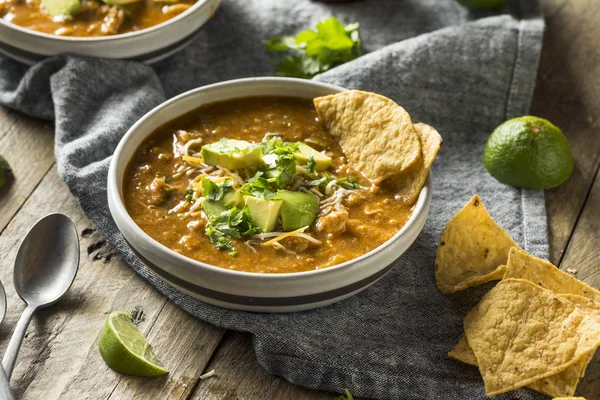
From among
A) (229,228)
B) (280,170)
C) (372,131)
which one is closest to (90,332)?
(229,228)

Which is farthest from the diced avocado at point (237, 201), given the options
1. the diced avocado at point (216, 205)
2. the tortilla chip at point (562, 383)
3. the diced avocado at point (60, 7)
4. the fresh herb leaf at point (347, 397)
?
the diced avocado at point (60, 7)

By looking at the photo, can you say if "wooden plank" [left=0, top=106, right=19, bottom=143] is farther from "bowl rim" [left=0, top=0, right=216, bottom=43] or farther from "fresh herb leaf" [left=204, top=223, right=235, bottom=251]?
"fresh herb leaf" [left=204, top=223, right=235, bottom=251]

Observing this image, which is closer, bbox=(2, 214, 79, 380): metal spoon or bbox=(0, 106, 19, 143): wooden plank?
bbox=(2, 214, 79, 380): metal spoon

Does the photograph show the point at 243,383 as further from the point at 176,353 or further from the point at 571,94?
the point at 571,94

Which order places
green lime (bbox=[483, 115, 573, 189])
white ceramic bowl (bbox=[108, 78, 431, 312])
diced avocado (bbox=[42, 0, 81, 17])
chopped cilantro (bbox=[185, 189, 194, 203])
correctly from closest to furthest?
white ceramic bowl (bbox=[108, 78, 431, 312]), chopped cilantro (bbox=[185, 189, 194, 203]), green lime (bbox=[483, 115, 573, 189]), diced avocado (bbox=[42, 0, 81, 17])

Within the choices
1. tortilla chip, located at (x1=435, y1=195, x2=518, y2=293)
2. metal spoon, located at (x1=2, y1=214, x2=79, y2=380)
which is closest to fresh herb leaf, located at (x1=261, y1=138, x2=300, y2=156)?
tortilla chip, located at (x1=435, y1=195, x2=518, y2=293)

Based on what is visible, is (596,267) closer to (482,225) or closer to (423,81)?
(482,225)
